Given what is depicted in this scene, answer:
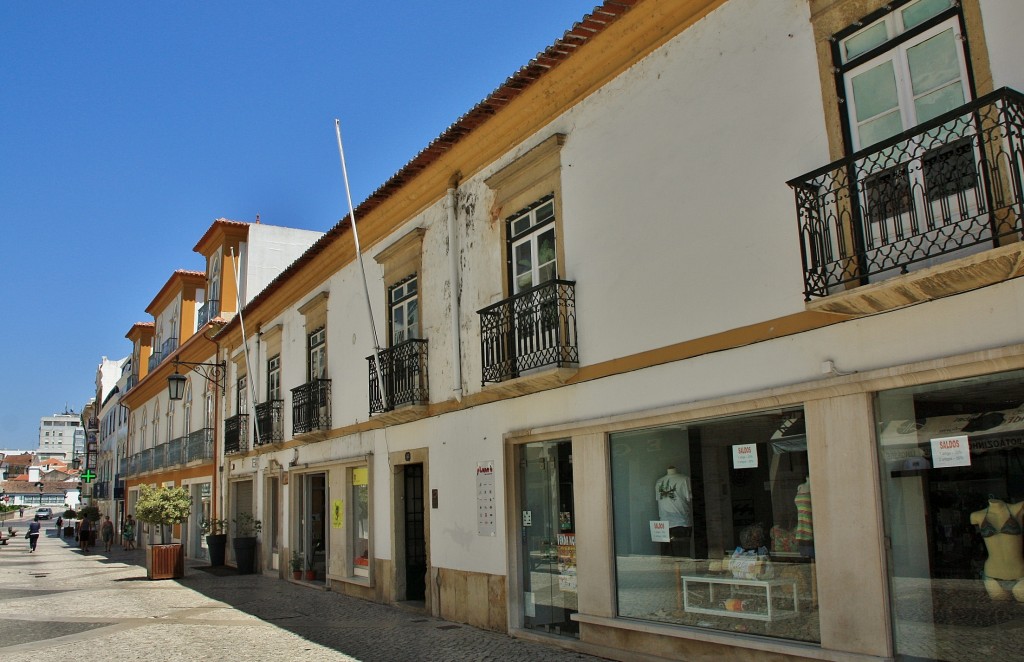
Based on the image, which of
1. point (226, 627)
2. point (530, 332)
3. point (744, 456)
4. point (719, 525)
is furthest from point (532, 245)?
point (226, 627)

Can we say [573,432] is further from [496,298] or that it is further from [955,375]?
[955,375]

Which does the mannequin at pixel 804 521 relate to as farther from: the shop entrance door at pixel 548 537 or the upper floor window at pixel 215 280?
the upper floor window at pixel 215 280

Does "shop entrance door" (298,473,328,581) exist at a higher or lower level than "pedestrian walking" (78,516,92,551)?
higher

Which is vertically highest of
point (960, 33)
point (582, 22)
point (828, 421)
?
point (582, 22)

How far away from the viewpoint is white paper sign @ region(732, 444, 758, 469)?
22.6 ft

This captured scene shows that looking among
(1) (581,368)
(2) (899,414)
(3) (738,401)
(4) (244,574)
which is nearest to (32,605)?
(4) (244,574)

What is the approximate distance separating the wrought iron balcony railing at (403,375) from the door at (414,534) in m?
1.11

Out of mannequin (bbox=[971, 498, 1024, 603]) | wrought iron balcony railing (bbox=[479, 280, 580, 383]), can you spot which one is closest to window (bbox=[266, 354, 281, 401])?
wrought iron balcony railing (bbox=[479, 280, 580, 383])

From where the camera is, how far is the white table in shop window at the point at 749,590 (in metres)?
6.48

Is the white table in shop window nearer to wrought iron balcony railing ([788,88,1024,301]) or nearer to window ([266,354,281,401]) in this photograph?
wrought iron balcony railing ([788,88,1024,301])

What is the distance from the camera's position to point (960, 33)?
5.61 m

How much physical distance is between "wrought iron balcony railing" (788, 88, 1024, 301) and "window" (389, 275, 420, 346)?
6799 mm

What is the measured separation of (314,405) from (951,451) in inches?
445

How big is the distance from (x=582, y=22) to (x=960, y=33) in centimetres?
348
